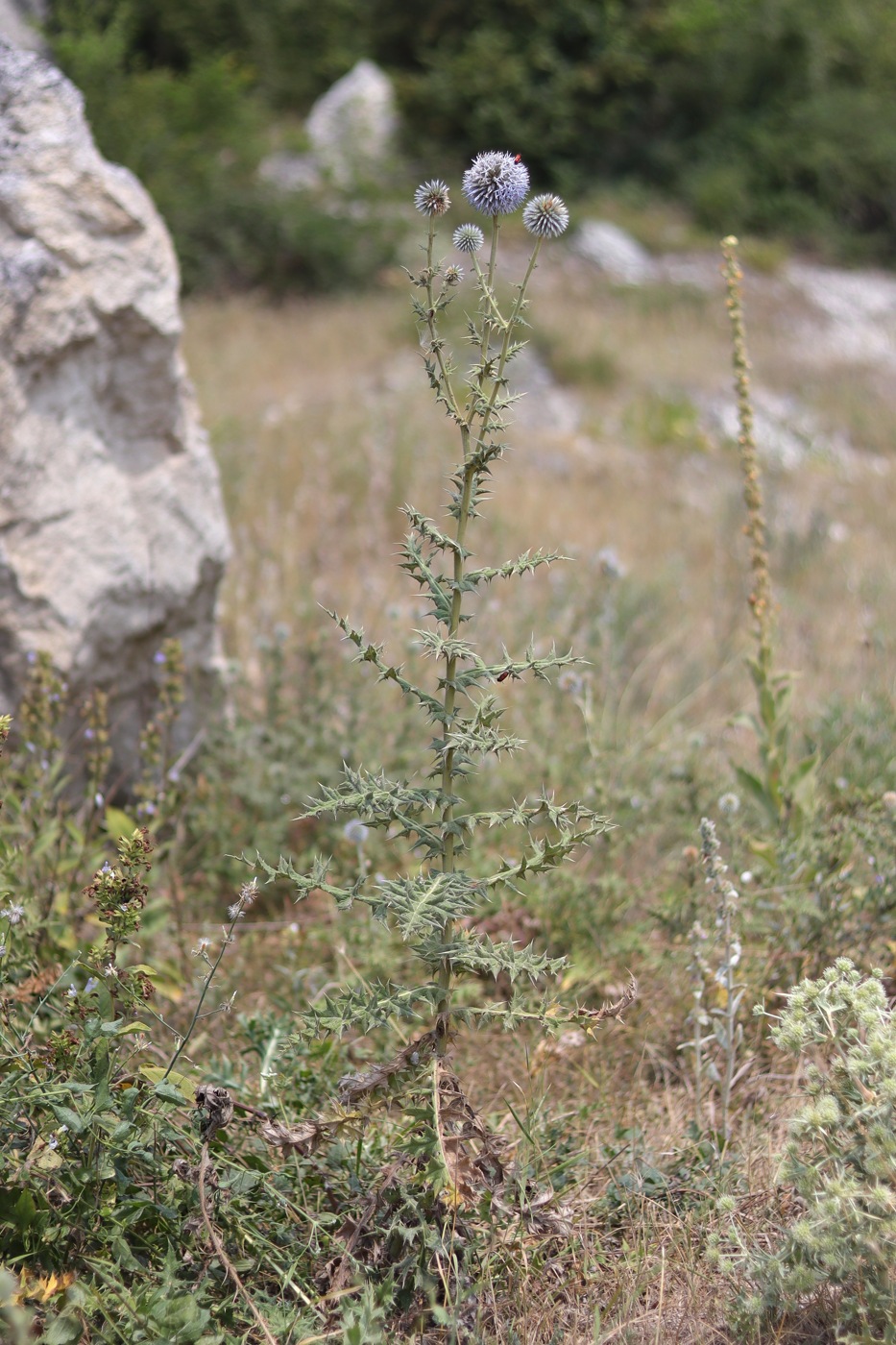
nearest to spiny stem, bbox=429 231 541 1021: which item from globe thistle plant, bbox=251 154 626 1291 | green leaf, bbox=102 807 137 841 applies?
globe thistle plant, bbox=251 154 626 1291

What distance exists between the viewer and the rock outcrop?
10.1 feet

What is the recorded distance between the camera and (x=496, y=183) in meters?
1.76

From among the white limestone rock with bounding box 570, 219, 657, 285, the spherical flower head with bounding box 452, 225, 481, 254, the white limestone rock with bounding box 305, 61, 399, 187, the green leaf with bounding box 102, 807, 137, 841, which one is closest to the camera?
the spherical flower head with bounding box 452, 225, 481, 254

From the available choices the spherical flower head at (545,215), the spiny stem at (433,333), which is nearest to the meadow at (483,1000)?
the spiny stem at (433,333)

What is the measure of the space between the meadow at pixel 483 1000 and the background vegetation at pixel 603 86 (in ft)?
35.2

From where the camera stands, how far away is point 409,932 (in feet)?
5.16

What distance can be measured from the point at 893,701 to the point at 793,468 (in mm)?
5061

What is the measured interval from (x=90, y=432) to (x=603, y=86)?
54.1 ft

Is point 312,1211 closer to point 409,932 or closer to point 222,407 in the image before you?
point 409,932

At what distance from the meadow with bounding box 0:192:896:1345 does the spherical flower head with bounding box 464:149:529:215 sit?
0.27m

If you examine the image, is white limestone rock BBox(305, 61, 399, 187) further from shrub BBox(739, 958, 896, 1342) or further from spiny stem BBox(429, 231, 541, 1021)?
shrub BBox(739, 958, 896, 1342)

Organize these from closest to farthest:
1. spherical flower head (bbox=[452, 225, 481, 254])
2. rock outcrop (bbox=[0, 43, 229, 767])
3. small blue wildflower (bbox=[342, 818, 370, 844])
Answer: spherical flower head (bbox=[452, 225, 481, 254]) < small blue wildflower (bbox=[342, 818, 370, 844]) < rock outcrop (bbox=[0, 43, 229, 767])

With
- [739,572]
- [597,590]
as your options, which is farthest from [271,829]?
[739,572]

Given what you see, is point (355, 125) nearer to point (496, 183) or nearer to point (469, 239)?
point (469, 239)
